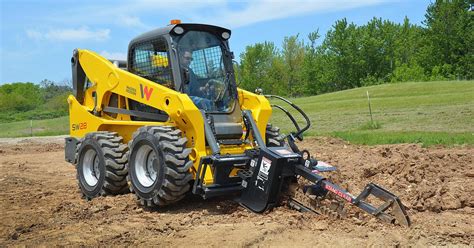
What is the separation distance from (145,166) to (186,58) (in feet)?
5.79

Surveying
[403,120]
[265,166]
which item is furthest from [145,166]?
[403,120]

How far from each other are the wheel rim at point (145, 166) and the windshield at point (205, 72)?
1020mm

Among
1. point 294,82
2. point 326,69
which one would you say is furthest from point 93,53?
point 294,82

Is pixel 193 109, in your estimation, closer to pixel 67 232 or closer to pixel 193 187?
pixel 193 187

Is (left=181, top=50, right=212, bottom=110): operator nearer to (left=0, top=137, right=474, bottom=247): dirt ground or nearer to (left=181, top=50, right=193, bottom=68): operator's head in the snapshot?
(left=181, top=50, right=193, bottom=68): operator's head

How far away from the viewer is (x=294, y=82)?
84000mm

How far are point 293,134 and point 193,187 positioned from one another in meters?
1.89

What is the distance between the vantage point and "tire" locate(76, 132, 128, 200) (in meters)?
8.11

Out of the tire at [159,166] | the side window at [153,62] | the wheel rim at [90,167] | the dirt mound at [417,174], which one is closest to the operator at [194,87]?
the side window at [153,62]

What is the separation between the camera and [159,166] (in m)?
7.03

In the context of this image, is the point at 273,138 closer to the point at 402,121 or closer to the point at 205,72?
the point at 205,72

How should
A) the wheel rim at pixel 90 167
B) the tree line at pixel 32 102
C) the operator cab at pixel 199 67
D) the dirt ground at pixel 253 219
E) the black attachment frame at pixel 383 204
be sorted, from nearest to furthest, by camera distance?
the dirt ground at pixel 253 219 → the black attachment frame at pixel 383 204 → the operator cab at pixel 199 67 → the wheel rim at pixel 90 167 → the tree line at pixel 32 102

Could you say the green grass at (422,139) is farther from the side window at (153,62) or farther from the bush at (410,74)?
the bush at (410,74)

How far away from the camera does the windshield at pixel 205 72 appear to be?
791 cm
